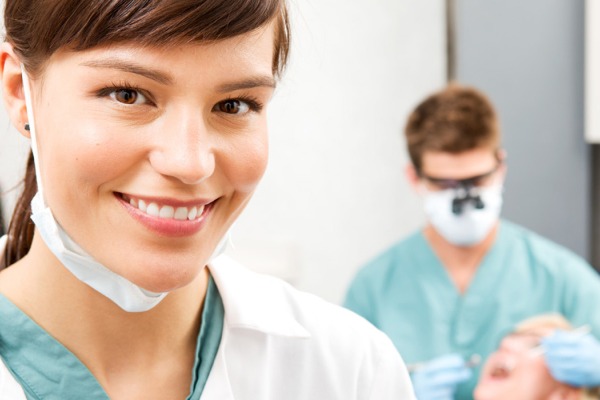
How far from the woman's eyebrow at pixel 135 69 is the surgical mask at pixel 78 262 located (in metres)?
0.13

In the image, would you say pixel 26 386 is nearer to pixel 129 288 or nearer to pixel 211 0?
pixel 129 288

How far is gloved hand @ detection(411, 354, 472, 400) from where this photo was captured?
2.36m

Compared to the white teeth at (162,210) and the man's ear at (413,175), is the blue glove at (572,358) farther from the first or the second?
the white teeth at (162,210)

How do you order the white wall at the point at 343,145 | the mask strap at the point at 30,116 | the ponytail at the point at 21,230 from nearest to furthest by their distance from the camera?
the mask strap at the point at 30,116, the ponytail at the point at 21,230, the white wall at the point at 343,145

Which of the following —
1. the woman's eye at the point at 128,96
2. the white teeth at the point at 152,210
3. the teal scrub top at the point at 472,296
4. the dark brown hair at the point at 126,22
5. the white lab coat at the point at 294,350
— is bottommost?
the teal scrub top at the point at 472,296

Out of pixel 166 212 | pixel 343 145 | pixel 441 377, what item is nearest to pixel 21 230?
pixel 166 212

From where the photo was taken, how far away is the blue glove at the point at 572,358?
2.31m

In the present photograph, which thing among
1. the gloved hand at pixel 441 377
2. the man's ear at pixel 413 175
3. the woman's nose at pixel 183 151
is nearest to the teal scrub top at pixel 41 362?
the woman's nose at pixel 183 151

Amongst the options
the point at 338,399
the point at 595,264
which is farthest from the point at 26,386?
the point at 595,264

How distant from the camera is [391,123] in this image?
11.4 feet

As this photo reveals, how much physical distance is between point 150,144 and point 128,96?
0.06 m

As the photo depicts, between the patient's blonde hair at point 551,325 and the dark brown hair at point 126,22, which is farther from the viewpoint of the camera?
the patient's blonde hair at point 551,325

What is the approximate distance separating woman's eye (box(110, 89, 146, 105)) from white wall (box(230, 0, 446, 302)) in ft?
7.88

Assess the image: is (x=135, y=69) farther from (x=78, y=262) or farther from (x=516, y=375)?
(x=516, y=375)
